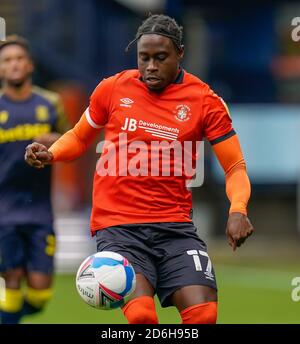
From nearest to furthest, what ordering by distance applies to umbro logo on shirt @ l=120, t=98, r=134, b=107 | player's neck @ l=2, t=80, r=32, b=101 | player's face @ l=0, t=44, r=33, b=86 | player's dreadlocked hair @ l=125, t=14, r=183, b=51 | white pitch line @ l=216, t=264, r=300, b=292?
player's dreadlocked hair @ l=125, t=14, r=183, b=51, umbro logo on shirt @ l=120, t=98, r=134, b=107, player's face @ l=0, t=44, r=33, b=86, player's neck @ l=2, t=80, r=32, b=101, white pitch line @ l=216, t=264, r=300, b=292

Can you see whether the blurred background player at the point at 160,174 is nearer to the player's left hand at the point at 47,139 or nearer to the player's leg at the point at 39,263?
the player's left hand at the point at 47,139

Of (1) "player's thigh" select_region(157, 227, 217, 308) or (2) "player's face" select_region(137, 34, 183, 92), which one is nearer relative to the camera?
(1) "player's thigh" select_region(157, 227, 217, 308)

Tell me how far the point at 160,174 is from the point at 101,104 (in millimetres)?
618

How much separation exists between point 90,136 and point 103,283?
119 centimetres

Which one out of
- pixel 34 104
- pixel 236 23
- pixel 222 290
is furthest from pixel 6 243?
pixel 236 23

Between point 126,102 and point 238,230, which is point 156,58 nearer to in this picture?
point 126,102

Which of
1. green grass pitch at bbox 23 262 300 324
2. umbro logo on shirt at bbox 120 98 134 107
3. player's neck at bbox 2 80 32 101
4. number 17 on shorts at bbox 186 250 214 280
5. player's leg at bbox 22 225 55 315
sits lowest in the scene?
green grass pitch at bbox 23 262 300 324

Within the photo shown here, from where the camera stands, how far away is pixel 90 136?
802 centimetres

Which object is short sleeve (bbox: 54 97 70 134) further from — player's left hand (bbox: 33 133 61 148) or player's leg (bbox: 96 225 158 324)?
player's leg (bbox: 96 225 158 324)

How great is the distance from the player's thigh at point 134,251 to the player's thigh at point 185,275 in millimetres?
95

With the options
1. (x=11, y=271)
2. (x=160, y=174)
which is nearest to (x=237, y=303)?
(x=11, y=271)

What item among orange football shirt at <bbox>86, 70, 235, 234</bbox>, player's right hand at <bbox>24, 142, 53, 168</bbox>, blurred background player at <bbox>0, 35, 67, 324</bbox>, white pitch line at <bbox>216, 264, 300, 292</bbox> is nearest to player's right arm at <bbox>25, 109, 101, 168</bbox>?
player's right hand at <bbox>24, 142, 53, 168</bbox>

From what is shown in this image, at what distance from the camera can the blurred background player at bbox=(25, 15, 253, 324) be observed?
7.60 metres

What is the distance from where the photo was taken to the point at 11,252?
34.5 feet
